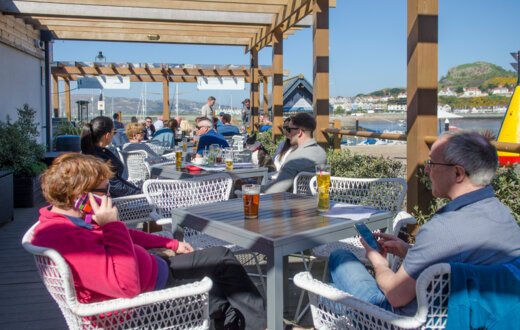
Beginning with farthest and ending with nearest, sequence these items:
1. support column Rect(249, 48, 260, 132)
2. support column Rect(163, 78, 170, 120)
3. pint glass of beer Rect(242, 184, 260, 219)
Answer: support column Rect(163, 78, 170, 120), support column Rect(249, 48, 260, 132), pint glass of beer Rect(242, 184, 260, 219)

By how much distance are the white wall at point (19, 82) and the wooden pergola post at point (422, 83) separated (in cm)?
741

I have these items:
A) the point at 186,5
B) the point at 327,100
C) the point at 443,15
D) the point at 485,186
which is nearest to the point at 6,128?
the point at 186,5

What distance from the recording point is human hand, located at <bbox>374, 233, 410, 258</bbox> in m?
2.00

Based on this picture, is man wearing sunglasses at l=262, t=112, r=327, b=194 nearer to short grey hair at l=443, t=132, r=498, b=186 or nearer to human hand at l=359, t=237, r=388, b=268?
human hand at l=359, t=237, r=388, b=268

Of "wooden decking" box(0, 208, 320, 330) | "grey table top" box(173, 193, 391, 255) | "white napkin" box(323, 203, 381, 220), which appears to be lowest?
"wooden decking" box(0, 208, 320, 330)

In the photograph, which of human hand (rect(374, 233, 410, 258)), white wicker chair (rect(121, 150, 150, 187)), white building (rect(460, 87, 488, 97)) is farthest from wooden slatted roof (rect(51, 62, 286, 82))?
white building (rect(460, 87, 488, 97))

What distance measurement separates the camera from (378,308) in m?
1.51

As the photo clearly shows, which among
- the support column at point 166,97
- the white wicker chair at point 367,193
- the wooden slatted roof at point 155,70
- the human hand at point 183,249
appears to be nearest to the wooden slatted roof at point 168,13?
the white wicker chair at point 367,193

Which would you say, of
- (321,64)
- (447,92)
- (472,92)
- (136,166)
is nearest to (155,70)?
(321,64)

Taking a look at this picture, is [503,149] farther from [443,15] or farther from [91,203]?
[91,203]

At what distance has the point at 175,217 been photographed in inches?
98.7

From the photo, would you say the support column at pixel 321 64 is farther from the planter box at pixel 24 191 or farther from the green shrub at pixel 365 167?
the planter box at pixel 24 191

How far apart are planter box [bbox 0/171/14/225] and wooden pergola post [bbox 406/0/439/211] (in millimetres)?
3946

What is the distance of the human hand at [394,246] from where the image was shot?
2.00 metres
